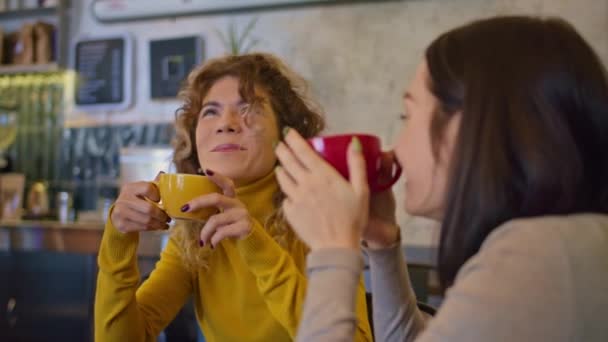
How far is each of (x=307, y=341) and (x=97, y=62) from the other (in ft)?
11.1

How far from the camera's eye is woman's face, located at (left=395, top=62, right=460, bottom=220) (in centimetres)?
67

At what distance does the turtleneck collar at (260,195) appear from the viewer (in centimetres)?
111

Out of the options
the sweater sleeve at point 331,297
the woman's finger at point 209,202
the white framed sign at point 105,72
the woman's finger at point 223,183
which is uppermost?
the white framed sign at point 105,72

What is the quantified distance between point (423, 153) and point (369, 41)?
2.49 meters

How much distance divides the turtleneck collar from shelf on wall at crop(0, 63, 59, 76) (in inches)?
117

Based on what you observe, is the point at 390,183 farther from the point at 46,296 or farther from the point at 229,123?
the point at 46,296

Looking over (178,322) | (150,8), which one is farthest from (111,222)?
(150,8)

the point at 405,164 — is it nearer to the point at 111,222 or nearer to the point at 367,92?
the point at 111,222

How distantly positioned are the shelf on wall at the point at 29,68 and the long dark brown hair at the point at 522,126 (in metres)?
3.50

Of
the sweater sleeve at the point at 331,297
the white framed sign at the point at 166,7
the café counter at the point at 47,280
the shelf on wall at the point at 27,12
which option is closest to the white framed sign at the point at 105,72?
the white framed sign at the point at 166,7

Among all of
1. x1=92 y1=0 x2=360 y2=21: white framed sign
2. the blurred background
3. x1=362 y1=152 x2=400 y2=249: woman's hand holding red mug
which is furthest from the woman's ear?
x1=92 y1=0 x2=360 y2=21: white framed sign

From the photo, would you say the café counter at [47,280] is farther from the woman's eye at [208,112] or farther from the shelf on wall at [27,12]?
the woman's eye at [208,112]

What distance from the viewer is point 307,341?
24.1 inches

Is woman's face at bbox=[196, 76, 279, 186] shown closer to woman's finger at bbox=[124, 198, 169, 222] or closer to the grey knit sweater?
woman's finger at bbox=[124, 198, 169, 222]
